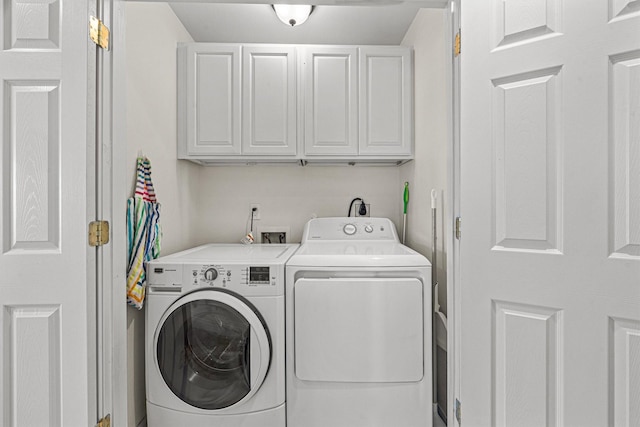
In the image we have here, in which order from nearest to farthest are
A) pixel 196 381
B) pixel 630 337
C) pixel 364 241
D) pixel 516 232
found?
pixel 630 337 → pixel 516 232 → pixel 196 381 → pixel 364 241

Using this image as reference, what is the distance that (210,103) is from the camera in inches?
96.8

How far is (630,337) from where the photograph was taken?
37.1 inches

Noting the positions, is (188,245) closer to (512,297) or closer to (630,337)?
(512,297)

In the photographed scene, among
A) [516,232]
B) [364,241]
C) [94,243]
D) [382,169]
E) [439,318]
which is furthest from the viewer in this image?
[382,169]

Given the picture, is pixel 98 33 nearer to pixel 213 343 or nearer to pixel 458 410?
pixel 213 343

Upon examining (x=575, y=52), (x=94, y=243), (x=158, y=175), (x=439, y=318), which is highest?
(x=575, y=52)

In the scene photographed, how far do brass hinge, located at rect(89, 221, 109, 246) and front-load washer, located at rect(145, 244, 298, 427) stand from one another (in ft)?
1.73

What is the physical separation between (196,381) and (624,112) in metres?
1.97

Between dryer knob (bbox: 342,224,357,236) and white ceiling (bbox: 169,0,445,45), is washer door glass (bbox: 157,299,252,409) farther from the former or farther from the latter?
white ceiling (bbox: 169,0,445,45)

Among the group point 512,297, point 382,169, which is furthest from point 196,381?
point 382,169

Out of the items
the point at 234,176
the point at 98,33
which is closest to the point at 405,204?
the point at 234,176

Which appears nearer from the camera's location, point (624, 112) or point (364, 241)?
point (624, 112)

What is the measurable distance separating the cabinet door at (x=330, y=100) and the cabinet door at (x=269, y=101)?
11cm

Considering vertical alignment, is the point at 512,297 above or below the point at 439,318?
above
